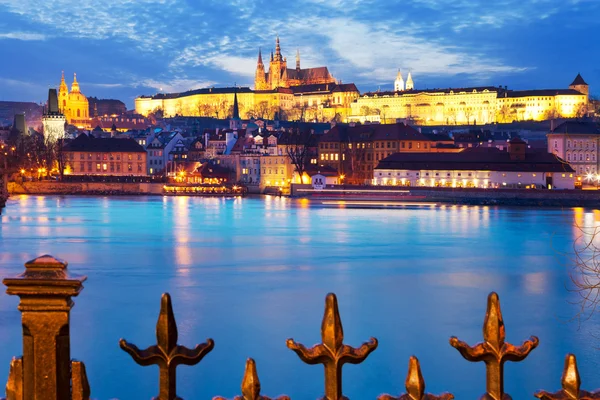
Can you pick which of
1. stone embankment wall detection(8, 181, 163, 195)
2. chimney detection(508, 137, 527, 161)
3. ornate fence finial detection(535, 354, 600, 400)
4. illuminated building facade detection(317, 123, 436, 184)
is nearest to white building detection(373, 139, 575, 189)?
chimney detection(508, 137, 527, 161)

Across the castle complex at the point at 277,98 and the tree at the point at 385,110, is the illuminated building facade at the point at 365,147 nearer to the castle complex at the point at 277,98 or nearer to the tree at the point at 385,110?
the tree at the point at 385,110

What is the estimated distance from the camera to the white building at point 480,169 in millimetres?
53250

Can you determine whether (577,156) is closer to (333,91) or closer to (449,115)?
(449,115)

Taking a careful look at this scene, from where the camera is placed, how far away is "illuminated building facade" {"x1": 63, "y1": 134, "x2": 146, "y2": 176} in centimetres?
7062

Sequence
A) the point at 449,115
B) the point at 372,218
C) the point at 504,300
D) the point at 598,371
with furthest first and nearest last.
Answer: the point at 449,115 < the point at 372,218 < the point at 504,300 < the point at 598,371

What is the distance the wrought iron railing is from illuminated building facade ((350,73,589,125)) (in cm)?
10812

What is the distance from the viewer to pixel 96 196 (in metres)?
61.9

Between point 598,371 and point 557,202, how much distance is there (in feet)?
132

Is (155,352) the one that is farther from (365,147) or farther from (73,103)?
(73,103)

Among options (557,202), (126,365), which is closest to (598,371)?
(126,365)

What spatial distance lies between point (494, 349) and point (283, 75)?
150 metres

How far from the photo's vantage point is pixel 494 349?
256cm

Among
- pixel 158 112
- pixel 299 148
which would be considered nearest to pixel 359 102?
pixel 158 112

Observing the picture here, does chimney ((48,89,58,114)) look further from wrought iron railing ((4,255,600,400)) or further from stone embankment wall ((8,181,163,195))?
wrought iron railing ((4,255,600,400))
